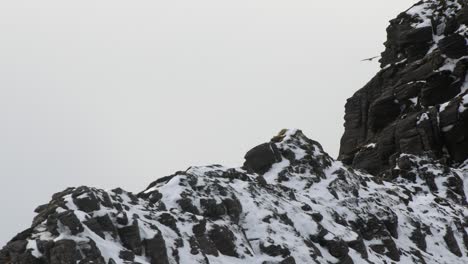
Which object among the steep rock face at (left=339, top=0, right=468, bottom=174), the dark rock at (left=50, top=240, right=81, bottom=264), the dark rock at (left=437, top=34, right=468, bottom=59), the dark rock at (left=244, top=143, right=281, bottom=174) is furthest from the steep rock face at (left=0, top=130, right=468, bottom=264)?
the dark rock at (left=437, top=34, right=468, bottom=59)

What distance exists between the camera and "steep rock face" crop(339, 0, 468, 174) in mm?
88250

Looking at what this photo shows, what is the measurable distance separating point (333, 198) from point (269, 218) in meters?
11.9

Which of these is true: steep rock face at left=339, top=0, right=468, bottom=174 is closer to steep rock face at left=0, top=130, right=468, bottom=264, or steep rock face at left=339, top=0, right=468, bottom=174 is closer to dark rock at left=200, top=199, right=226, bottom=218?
steep rock face at left=0, top=130, right=468, bottom=264

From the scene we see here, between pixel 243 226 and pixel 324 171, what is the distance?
58.0ft

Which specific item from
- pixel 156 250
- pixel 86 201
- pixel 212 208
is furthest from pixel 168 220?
pixel 86 201

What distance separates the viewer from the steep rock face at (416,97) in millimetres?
88250

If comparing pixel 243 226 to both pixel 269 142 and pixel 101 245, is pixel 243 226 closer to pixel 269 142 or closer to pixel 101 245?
pixel 101 245

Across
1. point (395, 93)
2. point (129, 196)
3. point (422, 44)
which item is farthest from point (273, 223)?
point (422, 44)

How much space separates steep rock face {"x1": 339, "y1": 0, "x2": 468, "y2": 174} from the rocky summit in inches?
6.5

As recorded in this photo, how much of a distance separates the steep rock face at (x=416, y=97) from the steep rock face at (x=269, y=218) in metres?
12.2

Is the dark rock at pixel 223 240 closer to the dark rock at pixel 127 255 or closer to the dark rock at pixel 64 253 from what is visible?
the dark rock at pixel 127 255

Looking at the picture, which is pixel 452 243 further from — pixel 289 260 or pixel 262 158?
pixel 289 260

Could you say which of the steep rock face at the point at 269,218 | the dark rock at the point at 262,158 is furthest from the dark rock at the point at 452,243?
the dark rock at the point at 262,158

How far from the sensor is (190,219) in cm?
4200
